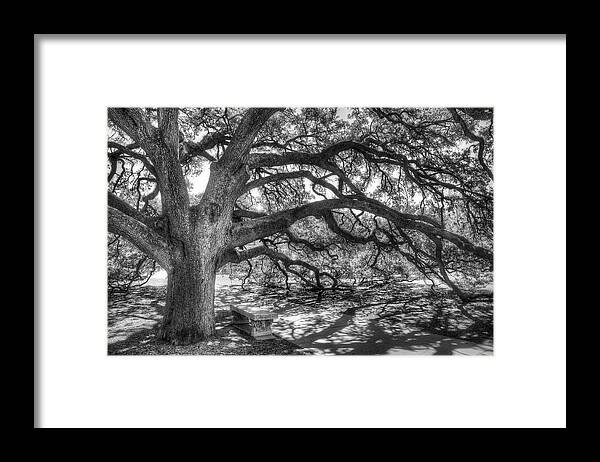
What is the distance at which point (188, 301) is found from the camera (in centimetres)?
448

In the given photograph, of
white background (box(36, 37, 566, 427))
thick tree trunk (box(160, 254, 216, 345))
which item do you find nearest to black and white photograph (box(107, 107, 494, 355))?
thick tree trunk (box(160, 254, 216, 345))

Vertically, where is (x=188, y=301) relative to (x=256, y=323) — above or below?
above

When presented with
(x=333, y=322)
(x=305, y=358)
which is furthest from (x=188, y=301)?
(x=333, y=322)

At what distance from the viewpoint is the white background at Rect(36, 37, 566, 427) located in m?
3.31

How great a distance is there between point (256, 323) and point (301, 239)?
257 centimetres

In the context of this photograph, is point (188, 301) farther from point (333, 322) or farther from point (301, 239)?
point (301, 239)

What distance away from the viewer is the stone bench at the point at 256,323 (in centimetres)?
472

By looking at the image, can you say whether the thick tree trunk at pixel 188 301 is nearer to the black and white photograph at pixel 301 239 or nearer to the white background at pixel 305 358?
the black and white photograph at pixel 301 239

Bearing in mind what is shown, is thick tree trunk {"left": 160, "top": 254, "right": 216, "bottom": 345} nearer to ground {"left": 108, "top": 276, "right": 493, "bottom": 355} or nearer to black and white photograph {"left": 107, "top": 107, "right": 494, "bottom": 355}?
black and white photograph {"left": 107, "top": 107, "right": 494, "bottom": 355}

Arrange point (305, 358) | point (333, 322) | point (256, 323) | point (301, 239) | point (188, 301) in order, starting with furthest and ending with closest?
point (301, 239) → point (333, 322) → point (256, 323) → point (188, 301) → point (305, 358)

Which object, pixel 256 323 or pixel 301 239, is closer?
pixel 256 323

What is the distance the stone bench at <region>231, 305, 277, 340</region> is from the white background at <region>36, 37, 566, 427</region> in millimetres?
1271
